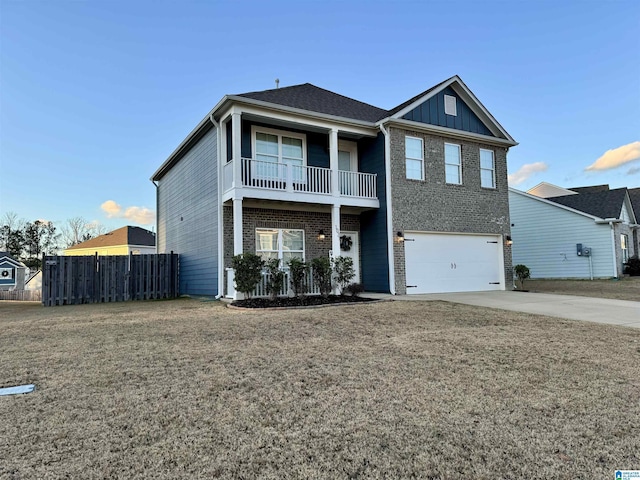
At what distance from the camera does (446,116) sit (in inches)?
538

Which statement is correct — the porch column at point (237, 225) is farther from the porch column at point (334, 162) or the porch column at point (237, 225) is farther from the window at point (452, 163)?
the window at point (452, 163)

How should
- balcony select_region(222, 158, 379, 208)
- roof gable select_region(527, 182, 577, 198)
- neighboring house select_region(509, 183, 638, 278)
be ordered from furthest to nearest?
roof gable select_region(527, 182, 577, 198)
neighboring house select_region(509, 183, 638, 278)
balcony select_region(222, 158, 379, 208)

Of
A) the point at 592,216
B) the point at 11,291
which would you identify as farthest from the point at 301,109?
the point at 11,291

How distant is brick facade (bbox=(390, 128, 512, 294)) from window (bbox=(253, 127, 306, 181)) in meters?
2.95

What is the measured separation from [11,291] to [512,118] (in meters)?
28.4

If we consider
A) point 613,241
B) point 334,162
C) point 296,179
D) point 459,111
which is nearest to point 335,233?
point 296,179

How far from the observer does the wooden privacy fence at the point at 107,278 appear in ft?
40.5

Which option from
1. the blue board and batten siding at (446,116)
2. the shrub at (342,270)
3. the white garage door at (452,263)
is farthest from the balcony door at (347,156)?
the shrub at (342,270)

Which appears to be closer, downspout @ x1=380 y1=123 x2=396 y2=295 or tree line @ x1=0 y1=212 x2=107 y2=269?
downspout @ x1=380 y1=123 x2=396 y2=295

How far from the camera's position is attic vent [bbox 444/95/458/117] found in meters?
13.7

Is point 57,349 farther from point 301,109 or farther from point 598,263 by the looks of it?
point 598,263

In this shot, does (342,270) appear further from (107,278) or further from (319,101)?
(107,278)

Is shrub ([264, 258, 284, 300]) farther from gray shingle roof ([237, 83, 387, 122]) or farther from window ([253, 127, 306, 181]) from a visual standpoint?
gray shingle roof ([237, 83, 387, 122])

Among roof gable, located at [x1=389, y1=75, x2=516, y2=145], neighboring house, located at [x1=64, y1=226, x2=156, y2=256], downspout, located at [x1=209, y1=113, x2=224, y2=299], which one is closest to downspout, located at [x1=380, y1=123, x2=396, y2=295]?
roof gable, located at [x1=389, y1=75, x2=516, y2=145]
